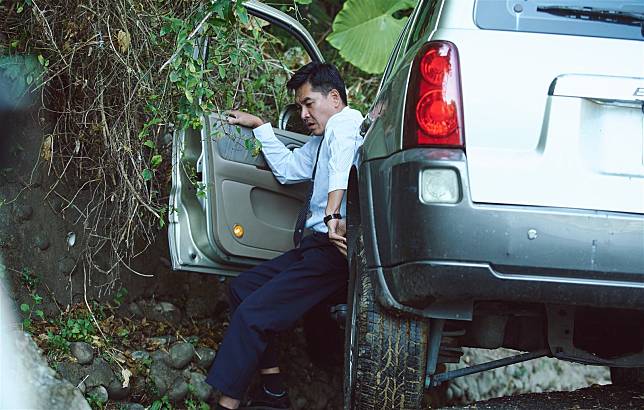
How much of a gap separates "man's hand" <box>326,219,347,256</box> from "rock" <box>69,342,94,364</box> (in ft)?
4.25

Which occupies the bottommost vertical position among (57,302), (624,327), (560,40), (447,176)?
(57,302)

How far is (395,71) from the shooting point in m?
4.11

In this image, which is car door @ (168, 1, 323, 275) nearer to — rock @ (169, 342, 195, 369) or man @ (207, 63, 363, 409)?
man @ (207, 63, 363, 409)

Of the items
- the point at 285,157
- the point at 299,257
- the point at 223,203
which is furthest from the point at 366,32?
the point at 299,257

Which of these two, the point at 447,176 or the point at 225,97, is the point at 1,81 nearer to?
the point at 225,97

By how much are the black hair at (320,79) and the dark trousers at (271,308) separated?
2.82ft

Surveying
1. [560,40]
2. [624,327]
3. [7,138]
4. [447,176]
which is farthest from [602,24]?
[7,138]

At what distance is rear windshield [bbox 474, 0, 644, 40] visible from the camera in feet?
11.4

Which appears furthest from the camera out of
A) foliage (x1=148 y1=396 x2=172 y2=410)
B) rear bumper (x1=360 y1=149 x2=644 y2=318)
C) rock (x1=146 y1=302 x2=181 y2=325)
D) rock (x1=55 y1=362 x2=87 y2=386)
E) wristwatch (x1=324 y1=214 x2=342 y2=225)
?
rock (x1=146 y1=302 x2=181 y2=325)

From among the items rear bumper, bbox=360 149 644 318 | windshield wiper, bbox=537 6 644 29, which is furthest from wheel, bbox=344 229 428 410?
windshield wiper, bbox=537 6 644 29

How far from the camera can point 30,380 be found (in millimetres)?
4406

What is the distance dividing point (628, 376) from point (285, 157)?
83.4 inches

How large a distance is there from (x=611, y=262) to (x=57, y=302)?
10.2ft

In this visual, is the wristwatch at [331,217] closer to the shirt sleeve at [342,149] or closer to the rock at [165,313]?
the shirt sleeve at [342,149]
